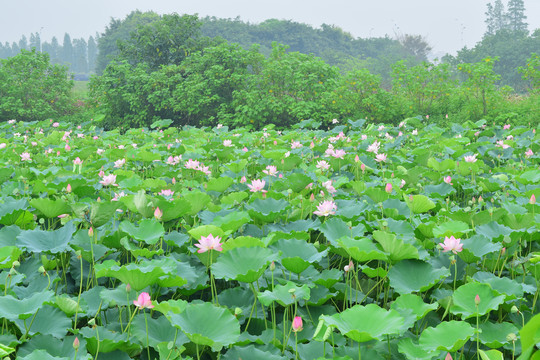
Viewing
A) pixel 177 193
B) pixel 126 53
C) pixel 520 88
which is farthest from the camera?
pixel 520 88

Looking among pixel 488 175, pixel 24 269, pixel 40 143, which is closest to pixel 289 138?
pixel 488 175

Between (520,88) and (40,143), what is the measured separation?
34711mm

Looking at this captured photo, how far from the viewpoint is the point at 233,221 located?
1.58m

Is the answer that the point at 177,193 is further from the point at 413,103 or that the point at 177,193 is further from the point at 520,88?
the point at 520,88

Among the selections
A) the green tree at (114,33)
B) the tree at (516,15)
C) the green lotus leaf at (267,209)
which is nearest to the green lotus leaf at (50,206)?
the green lotus leaf at (267,209)

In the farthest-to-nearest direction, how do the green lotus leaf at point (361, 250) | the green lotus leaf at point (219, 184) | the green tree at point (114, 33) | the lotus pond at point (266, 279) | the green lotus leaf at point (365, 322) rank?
the green tree at point (114, 33)
the green lotus leaf at point (219, 184)
the green lotus leaf at point (361, 250)
the lotus pond at point (266, 279)
the green lotus leaf at point (365, 322)

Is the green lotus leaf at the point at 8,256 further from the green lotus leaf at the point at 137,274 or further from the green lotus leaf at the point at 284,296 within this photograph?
the green lotus leaf at the point at 284,296

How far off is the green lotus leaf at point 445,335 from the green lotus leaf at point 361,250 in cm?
28

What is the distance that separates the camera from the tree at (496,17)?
6188 cm

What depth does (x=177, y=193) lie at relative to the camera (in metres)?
2.37

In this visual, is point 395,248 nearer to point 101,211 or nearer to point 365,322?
point 365,322

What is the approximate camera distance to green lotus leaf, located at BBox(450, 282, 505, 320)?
3.85 ft

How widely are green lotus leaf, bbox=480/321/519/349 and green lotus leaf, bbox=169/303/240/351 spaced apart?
641 millimetres

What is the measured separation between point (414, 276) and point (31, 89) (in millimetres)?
12833
